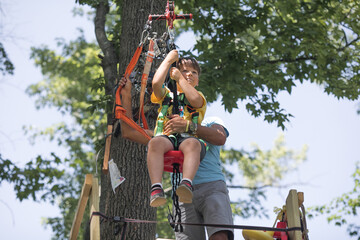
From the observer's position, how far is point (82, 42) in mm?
15430

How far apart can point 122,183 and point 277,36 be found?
4084 millimetres

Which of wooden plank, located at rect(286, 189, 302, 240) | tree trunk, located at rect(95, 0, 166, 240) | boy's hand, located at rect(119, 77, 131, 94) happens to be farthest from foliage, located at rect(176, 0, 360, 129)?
wooden plank, located at rect(286, 189, 302, 240)

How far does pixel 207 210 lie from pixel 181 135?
584 mm

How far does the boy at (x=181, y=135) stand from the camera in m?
3.26

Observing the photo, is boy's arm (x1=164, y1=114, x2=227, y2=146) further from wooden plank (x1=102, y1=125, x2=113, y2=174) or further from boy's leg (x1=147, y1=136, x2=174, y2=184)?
wooden plank (x1=102, y1=125, x2=113, y2=174)

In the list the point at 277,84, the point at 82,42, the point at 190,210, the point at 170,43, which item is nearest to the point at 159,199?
the point at 190,210

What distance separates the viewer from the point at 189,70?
151 inches

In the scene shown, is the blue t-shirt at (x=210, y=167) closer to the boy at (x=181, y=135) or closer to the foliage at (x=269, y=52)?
the boy at (x=181, y=135)

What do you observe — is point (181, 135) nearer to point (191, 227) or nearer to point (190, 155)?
point (190, 155)

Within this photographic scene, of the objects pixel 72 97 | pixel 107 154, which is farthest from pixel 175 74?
pixel 72 97

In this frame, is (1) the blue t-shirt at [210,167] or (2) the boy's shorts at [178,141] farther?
(1) the blue t-shirt at [210,167]

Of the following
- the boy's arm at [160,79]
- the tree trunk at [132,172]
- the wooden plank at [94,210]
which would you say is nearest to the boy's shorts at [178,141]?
the boy's arm at [160,79]

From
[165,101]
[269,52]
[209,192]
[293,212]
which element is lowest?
[293,212]

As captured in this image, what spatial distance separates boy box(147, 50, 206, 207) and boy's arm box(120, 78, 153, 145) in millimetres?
423
